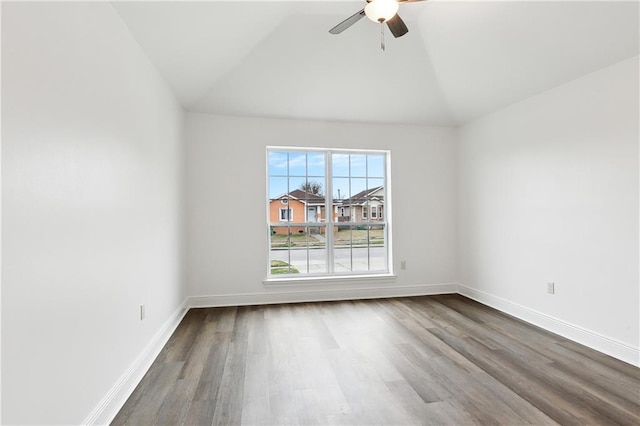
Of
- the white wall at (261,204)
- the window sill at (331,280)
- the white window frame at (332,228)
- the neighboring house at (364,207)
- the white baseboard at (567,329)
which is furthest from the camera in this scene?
the neighboring house at (364,207)

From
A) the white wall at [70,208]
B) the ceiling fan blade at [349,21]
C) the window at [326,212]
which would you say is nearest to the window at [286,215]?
the window at [326,212]

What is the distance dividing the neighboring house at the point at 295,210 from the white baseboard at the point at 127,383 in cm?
177

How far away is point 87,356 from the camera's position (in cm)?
161

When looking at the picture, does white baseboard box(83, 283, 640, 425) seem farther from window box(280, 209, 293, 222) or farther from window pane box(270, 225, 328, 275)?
window box(280, 209, 293, 222)

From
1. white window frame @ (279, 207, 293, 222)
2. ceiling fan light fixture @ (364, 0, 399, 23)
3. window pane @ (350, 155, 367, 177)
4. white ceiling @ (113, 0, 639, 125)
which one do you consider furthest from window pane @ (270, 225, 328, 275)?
ceiling fan light fixture @ (364, 0, 399, 23)

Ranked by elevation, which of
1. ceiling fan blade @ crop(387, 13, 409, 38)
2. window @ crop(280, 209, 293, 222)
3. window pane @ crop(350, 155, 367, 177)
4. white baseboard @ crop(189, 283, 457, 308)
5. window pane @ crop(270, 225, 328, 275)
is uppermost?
ceiling fan blade @ crop(387, 13, 409, 38)

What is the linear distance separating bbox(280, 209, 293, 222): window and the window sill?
0.78 meters

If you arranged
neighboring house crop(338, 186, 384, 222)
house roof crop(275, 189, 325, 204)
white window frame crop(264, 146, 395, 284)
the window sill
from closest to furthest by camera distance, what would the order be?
1. the window sill
2. white window frame crop(264, 146, 395, 284)
3. house roof crop(275, 189, 325, 204)
4. neighboring house crop(338, 186, 384, 222)

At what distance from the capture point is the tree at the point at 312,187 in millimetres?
4375

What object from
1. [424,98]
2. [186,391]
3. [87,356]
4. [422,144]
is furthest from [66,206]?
[422,144]

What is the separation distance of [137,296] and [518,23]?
362 centimetres

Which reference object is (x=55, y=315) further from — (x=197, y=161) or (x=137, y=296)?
(x=197, y=161)

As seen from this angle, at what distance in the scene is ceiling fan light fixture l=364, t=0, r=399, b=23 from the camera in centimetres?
193

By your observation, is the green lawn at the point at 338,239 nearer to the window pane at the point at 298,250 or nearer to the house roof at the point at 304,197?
the window pane at the point at 298,250
